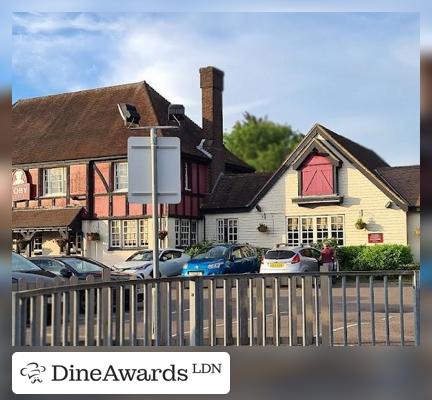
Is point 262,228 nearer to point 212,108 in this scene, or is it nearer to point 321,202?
point 321,202

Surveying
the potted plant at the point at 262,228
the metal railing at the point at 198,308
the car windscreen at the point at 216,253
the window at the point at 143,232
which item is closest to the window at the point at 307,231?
the potted plant at the point at 262,228

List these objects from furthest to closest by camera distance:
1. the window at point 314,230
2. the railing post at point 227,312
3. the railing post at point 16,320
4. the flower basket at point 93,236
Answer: the flower basket at point 93,236 < the window at point 314,230 < the railing post at point 227,312 < the railing post at point 16,320

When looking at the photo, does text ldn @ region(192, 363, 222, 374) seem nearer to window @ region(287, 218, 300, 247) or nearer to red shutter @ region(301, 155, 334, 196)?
window @ region(287, 218, 300, 247)

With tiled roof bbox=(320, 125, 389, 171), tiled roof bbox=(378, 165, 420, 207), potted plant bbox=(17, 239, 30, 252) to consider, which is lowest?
potted plant bbox=(17, 239, 30, 252)

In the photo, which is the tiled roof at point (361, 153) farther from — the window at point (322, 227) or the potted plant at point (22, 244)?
the potted plant at point (22, 244)

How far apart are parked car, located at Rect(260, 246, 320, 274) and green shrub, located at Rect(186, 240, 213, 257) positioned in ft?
3.27

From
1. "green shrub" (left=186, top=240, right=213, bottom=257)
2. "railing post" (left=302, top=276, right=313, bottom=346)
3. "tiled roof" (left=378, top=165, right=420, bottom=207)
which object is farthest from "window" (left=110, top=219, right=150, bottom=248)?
"railing post" (left=302, top=276, right=313, bottom=346)

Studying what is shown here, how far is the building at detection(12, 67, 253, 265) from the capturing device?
30.0 feet

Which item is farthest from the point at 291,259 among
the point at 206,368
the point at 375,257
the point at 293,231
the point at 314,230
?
the point at 206,368

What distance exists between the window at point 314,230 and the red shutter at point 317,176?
0.44 meters

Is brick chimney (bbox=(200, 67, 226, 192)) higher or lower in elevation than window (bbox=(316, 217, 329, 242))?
higher

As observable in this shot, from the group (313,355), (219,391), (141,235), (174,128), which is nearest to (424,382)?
(313,355)

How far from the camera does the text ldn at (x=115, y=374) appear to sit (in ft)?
18.7

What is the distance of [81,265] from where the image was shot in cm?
1171
